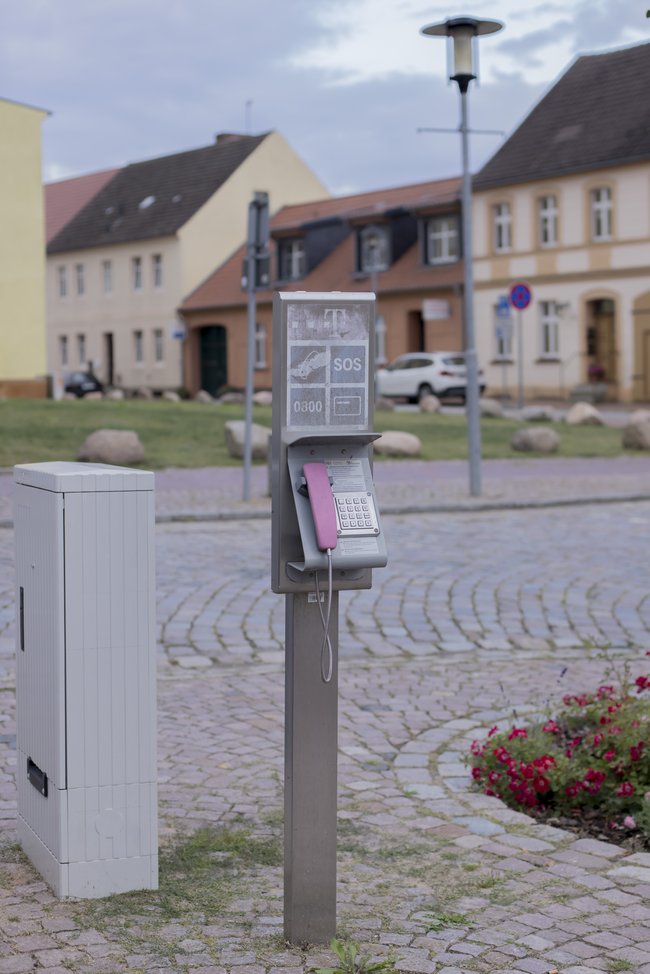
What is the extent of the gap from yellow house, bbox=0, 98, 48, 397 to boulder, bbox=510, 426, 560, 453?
17.0 m

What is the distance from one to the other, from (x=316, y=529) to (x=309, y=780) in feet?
2.22

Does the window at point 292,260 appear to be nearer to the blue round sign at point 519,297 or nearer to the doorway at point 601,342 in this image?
the doorway at point 601,342

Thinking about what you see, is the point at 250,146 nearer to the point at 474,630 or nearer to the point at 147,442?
the point at 147,442

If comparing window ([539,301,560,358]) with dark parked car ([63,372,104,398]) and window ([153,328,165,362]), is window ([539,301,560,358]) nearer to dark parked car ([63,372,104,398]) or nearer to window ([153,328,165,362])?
dark parked car ([63,372,104,398])

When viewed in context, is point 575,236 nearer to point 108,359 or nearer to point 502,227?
point 502,227

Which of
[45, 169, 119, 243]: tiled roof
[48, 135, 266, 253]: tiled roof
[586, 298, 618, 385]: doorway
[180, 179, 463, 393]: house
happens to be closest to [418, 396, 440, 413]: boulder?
[180, 179, 463, 393]: house

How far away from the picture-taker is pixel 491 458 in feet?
79.3

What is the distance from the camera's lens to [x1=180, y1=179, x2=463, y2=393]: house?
50.2 meters

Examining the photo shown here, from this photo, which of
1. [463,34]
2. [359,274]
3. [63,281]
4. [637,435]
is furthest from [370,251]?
[463,34]

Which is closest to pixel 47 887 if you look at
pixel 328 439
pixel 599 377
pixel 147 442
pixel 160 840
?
pixel 160 840

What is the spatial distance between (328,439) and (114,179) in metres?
67.5

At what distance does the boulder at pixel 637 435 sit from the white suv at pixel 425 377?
55.7ft

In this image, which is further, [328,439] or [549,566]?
[549,566]

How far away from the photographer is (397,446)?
23875 mm
